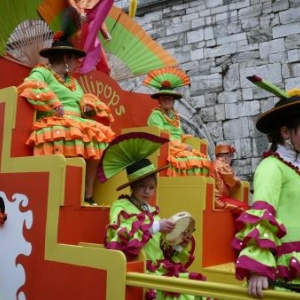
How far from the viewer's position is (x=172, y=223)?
252cm

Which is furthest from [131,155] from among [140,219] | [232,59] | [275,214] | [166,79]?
[232,59]

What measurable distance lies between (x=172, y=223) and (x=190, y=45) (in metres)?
6.35

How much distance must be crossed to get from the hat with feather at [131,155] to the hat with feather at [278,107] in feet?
2.53

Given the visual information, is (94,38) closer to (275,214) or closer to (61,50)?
(61,50)

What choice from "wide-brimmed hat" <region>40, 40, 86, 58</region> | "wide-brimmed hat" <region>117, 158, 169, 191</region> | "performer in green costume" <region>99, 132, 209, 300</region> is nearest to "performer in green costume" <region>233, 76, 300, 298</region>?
"performer in green costume" <region>99, 132, 209, 300</region>

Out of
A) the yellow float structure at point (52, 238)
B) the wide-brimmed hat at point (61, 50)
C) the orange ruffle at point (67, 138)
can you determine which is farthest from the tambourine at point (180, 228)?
the wide-brimmed hat at point (61, 50)

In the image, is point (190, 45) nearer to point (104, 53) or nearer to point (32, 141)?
point (104, 53)

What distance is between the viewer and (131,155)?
2742mm

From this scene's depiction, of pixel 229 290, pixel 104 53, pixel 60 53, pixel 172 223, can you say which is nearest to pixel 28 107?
pixel 60 53

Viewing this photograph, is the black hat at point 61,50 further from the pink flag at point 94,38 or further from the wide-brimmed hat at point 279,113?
the wide-brimmed hat at point 279,113

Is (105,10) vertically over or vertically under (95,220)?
over

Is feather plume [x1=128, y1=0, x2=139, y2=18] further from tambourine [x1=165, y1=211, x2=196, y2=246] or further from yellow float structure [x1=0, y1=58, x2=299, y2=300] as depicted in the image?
tambourine [x1=165, y1=211, x2=196, y2=246]

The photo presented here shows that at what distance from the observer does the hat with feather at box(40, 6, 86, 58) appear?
11.9 ft

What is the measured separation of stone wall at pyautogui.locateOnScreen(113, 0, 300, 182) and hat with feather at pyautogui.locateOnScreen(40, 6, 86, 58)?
169 inches
